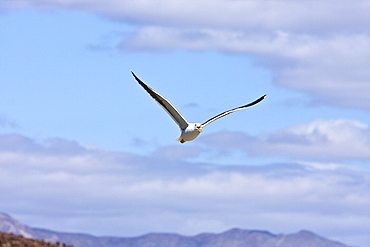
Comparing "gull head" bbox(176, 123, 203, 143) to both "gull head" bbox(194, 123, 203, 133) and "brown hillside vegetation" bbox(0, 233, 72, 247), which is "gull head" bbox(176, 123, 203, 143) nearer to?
"gull head" bbox(194, 123, 203, 133)

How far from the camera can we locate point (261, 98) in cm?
7231

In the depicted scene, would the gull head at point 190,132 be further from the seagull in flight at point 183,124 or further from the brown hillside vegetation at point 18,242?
the brown hillside vegetation at point 18,242

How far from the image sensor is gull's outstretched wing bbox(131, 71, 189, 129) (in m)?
62.9

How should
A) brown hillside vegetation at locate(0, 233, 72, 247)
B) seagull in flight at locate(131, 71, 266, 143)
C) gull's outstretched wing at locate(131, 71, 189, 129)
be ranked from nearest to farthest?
gull's outstretched wing at locate(131, 71, 189, 129)
seagull in flight at locate(131, 71, 266, 143)
brown hillside vegetation at locate(0, 233, 72, 247)

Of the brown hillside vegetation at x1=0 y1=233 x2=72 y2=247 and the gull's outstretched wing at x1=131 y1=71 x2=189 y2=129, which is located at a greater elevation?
the gull's outstretched wing at x1=131 y1=71 x2=189 y2=129

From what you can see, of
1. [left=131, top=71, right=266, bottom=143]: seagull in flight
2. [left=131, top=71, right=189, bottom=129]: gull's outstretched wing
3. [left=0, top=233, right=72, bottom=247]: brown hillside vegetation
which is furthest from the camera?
[left=0, top=233, right=72, bottom=247]: brown hillside vegetation

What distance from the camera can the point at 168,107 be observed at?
65.2m

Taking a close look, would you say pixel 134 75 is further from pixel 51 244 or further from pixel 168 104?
pixel 51 244

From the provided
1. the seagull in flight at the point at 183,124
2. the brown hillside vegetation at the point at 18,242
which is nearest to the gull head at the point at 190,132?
the seagull in flight at the point at 183,124

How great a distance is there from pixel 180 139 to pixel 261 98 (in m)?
8.10

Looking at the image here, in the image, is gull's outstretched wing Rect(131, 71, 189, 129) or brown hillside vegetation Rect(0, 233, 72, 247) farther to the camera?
brown hillside vegetation Rect(0, 233, 72, 247)

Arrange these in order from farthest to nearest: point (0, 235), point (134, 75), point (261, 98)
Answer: point (0, 235) → point (261, 98) → point (134, 75)

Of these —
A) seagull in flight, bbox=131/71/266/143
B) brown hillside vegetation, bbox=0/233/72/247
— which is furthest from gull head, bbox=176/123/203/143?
brown hillside vegetation, bbox=0/233/72/247

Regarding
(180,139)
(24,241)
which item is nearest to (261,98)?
(180,139)
